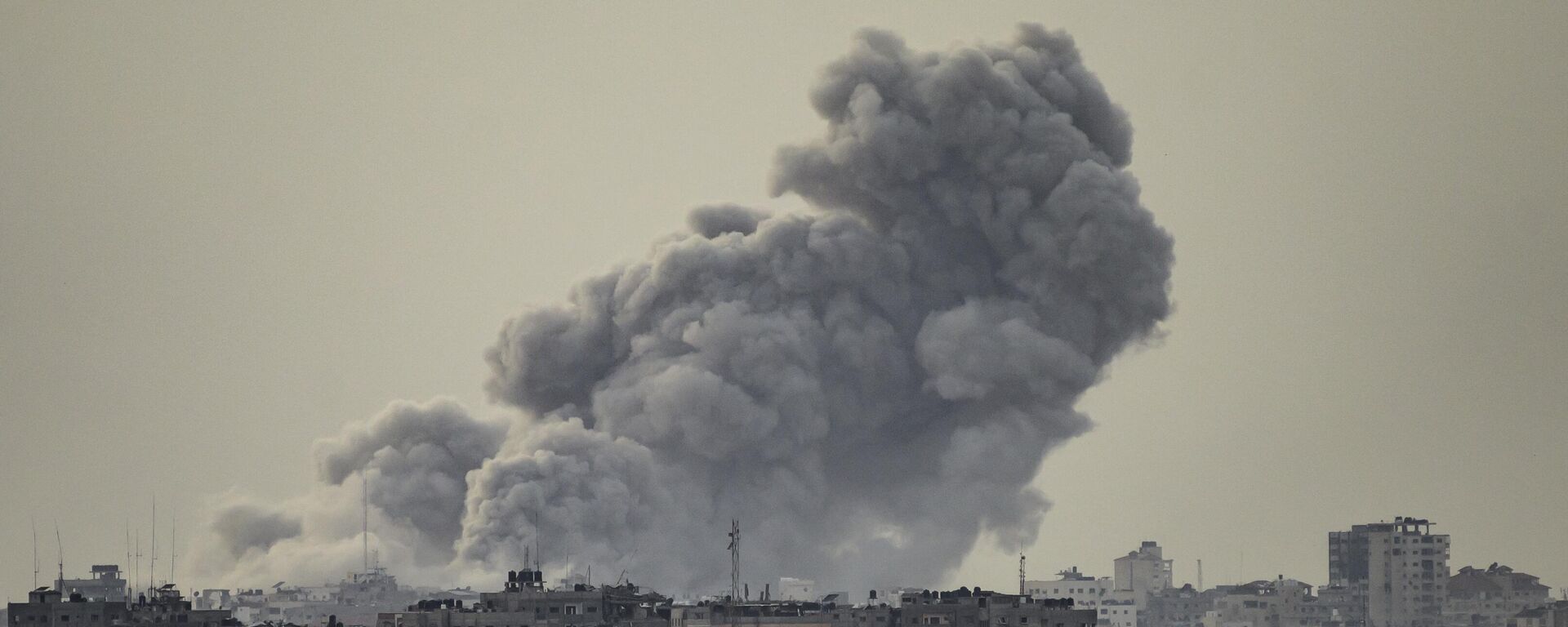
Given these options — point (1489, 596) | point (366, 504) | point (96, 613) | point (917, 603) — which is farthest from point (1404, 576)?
point (96, 613)

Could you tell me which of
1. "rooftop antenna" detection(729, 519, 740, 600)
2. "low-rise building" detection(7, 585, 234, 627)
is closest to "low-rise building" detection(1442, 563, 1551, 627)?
"rooftop antenna" detection(729, 519, 740, 600)

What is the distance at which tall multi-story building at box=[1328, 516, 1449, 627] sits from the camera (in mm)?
161750

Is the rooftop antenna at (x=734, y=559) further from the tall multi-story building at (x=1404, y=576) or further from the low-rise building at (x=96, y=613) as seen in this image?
the tall multi-story building at (x=1404, y=576)

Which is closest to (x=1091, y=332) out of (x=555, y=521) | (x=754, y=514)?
(x=754, y=514)

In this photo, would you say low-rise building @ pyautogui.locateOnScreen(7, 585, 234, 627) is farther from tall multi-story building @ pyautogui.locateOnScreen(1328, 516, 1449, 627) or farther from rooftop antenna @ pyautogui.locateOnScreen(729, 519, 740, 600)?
tall multi-story building @ pyautogui.locateOnScreen(1328, 516, 1449, 627)

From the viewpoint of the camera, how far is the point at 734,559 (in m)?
119

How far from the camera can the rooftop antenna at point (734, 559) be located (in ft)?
387

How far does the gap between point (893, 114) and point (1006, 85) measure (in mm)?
4493

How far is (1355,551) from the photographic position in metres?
168

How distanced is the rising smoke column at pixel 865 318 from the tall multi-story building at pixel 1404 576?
26.1 m

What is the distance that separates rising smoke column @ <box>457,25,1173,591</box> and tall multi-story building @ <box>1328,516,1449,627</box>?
85.7ft

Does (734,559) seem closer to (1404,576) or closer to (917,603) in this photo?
(917,603)

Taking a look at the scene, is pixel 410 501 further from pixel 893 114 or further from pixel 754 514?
pixel 893 114

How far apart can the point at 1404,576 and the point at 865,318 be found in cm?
3302
